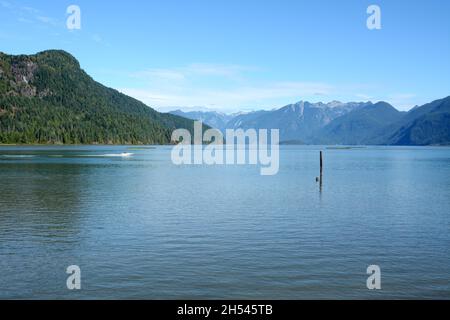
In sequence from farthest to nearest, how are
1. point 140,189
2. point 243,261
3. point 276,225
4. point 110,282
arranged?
point 140,189 → point 276,225 → point 243,261 → point 110,282

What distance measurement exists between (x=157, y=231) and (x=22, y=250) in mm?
11050

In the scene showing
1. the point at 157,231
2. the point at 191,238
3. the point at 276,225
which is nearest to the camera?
the point at 191,238

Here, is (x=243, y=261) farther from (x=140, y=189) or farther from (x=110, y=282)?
(x=140, y=189)

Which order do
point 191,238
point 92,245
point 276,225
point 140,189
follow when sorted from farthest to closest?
point 140,189
point 276,225
point 191,238
point 92,245

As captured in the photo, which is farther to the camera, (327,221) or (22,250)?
(327,221)

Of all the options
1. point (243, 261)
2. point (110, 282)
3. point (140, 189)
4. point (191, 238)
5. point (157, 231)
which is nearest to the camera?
point (110, 282)

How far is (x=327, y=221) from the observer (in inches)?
1855
